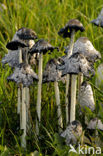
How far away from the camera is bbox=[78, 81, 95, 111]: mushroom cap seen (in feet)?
6.46

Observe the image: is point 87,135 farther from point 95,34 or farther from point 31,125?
point 95,34

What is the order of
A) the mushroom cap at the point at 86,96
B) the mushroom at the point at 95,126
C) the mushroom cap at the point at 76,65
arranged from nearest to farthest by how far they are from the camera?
the mushroom cap at the point at 76,65 → the mushroom at the point at 95,126 → the mushroom cap at the point at 86,96

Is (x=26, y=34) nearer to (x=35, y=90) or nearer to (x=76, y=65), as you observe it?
(x=76, y=65)

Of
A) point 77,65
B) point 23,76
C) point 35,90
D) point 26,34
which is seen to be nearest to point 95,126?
point 77,65

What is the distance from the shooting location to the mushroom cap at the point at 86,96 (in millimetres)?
1968

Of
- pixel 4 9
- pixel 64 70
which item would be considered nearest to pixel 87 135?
pixel 64 70

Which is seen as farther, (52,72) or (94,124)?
(52,72)

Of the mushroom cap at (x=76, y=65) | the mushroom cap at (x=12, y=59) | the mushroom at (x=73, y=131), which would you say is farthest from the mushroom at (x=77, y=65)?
the mushroom cap at (x=12, y=59)

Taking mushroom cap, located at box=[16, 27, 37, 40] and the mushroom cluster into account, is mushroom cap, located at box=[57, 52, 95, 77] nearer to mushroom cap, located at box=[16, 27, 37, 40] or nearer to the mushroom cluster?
the mushroom cluster

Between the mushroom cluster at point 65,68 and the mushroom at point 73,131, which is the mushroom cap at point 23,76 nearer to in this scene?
the mushroom cluster at point 65,68

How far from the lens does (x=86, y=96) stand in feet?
6.56

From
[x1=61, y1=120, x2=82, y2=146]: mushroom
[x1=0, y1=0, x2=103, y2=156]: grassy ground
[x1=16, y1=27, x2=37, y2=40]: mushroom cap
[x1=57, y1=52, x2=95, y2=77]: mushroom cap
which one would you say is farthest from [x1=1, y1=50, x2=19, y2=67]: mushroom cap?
[x1=61, y1=120, x2=82, y2=146]: mushroom

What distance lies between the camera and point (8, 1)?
12.9 feet

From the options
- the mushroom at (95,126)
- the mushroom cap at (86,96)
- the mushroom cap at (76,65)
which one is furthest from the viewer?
the mushroom cap at (86,96)
